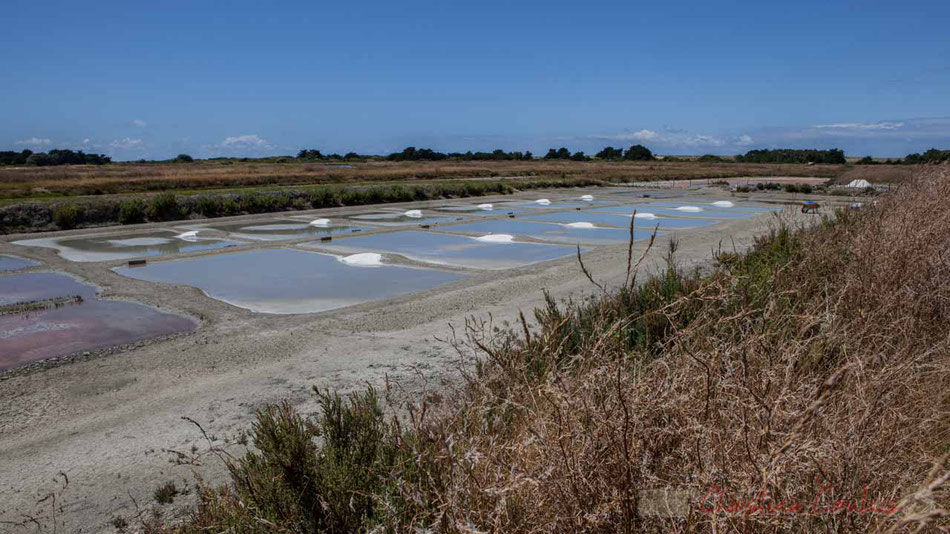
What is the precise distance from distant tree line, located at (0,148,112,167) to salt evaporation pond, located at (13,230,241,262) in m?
80.6

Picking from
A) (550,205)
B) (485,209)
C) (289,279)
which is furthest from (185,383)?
(550,205)

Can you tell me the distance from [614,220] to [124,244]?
16451mm

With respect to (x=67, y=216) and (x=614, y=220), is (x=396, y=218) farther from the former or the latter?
(x=67, y=216)

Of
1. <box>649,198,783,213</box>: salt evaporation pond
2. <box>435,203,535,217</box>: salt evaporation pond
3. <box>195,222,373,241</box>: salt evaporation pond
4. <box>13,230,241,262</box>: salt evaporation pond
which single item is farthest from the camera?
<box>649,198,783,213</box>: salt evaporation pond

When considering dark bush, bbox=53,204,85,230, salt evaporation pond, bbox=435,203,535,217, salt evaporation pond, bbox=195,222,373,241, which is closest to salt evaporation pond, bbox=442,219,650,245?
salt evaporation pond, bbox=435,203,535,217

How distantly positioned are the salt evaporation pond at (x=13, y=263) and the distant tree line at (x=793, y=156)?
11025cm

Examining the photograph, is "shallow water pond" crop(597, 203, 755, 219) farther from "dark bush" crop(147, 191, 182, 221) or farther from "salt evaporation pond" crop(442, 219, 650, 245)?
"dark bush" crop(147, 191, 182, 221)

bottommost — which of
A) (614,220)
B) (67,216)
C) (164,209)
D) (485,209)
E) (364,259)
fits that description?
(364,259)

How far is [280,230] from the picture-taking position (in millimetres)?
20047

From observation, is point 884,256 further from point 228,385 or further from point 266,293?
point 266,293

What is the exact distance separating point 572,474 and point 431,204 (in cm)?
2879

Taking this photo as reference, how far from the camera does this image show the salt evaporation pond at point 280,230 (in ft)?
61.0

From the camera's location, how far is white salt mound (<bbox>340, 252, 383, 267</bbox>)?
13.6 metres

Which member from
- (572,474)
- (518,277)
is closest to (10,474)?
(572,474)
